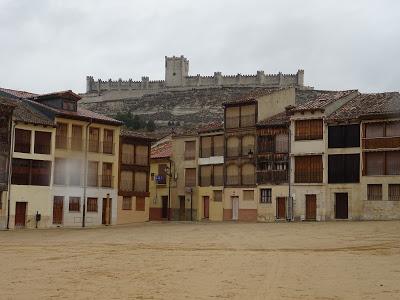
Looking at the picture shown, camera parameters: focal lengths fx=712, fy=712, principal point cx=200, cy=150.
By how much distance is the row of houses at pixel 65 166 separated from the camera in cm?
4919

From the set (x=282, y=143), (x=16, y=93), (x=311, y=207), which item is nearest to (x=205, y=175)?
(x=282, y=143)

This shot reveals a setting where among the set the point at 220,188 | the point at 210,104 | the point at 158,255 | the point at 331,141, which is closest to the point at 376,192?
the point at 331,141

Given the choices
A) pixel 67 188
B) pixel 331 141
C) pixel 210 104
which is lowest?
pixel 67 188

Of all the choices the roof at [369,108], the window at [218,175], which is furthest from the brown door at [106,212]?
the roof at [369,108]

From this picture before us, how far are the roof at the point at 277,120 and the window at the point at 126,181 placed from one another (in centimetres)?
1162

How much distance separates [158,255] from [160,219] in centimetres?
3893

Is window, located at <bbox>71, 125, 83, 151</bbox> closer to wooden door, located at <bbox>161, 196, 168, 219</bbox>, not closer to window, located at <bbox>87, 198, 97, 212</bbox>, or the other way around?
window, located at <bbox>87, 198, 97, 212</bbox>

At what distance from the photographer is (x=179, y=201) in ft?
213

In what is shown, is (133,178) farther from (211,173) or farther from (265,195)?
(265,195)

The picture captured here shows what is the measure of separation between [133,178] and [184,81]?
81160 mm

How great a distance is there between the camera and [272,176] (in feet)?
186

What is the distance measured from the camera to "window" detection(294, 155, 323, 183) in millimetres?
53403

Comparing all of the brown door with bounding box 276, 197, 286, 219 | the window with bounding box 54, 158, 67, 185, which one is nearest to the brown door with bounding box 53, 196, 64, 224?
the window with bounding box 54, 158, 67, 185

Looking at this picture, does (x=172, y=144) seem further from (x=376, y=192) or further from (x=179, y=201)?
(x=376, y=192)
